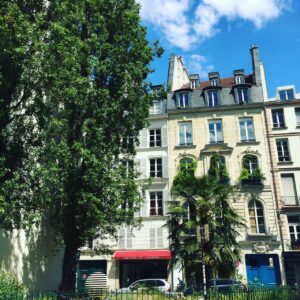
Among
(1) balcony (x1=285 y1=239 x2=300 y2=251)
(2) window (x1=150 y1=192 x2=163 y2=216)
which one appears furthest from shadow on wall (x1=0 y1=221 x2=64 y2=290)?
(1) balcony (x1=285 y1=239 x2=300 y2=251)

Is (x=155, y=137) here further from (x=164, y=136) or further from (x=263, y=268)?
(x=263, y=268)

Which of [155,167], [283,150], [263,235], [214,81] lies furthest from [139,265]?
[214,81]

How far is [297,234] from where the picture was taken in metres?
26.4

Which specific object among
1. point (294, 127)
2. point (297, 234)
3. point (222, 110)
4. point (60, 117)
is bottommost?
point (297, 234)

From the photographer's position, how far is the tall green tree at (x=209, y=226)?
1636 centimetres

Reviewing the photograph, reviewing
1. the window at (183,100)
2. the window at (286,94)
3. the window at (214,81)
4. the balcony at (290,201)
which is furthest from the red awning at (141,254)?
the window at (214,81)

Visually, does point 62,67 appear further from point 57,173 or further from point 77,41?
point 57,173

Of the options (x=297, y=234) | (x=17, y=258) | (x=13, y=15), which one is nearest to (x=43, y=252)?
(x=17, y=258)

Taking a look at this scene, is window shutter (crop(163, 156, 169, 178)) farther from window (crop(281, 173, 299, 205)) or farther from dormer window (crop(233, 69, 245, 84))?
dormer window (crop(233, 69, 245, 84))

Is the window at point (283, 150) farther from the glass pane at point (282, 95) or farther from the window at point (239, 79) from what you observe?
the window at point (239, 79)

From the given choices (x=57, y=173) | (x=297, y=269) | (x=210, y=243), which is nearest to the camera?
(x=57, y=173)

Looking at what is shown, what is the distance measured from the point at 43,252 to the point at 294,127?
22.3 metres

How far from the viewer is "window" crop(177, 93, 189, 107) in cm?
3161

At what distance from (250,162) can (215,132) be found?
3938 mm
